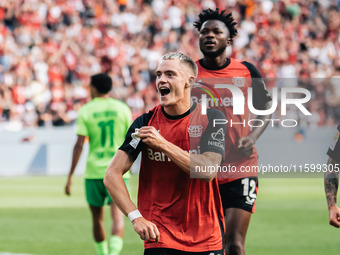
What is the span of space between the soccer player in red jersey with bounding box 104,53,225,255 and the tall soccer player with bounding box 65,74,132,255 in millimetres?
3943

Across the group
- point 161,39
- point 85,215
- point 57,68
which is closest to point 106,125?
point 85,215

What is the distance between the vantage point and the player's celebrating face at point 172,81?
496cm

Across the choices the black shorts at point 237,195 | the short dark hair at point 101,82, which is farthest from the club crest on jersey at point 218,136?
the short dark hair at point 101,82

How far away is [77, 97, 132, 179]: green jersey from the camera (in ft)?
30.2

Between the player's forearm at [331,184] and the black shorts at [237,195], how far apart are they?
4.27 feet

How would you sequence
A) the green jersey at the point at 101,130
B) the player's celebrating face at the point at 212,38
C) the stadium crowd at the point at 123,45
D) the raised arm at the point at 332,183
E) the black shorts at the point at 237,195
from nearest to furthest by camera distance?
the raised arm at the point at 332,183
the black shorts at the point at 237,195
the player's celebrating face at the point at 212,38
the green jersey at the point at 101,130
the stadium crowd at the point at 123,45

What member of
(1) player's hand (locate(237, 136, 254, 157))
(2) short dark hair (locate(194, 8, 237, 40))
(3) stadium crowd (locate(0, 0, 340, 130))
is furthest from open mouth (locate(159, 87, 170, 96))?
(3) stadium crowd (locate(0, 0, 340, 130))

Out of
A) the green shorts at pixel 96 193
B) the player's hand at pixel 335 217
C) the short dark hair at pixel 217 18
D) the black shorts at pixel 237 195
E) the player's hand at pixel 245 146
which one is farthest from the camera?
the green shorts at pixel 96 193

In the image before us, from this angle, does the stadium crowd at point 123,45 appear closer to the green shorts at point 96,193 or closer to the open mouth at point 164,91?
the green shorts at point 96,193

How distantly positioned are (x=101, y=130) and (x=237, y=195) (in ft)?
9.12

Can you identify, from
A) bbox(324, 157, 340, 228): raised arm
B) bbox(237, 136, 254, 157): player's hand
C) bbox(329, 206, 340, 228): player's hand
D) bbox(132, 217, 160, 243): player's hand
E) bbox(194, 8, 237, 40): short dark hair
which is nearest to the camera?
bbox(132, 217, 160, 243): player's hand

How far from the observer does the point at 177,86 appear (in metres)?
4.99

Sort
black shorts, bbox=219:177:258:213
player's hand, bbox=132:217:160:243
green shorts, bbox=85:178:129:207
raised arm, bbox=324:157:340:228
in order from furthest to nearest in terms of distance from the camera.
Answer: green shorts, bbox=85:178:129:207 → black shorts, bbox=219:177:258:213 → raised arm, bbox=324:157:340:228 → player's hand, bbox=132:217:160:243

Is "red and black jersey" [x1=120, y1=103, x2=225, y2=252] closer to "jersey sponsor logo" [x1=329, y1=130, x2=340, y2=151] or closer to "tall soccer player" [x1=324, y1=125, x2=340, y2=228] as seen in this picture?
"tall soccer player" [x1=324, y1=125, x2=340, y2=228]
